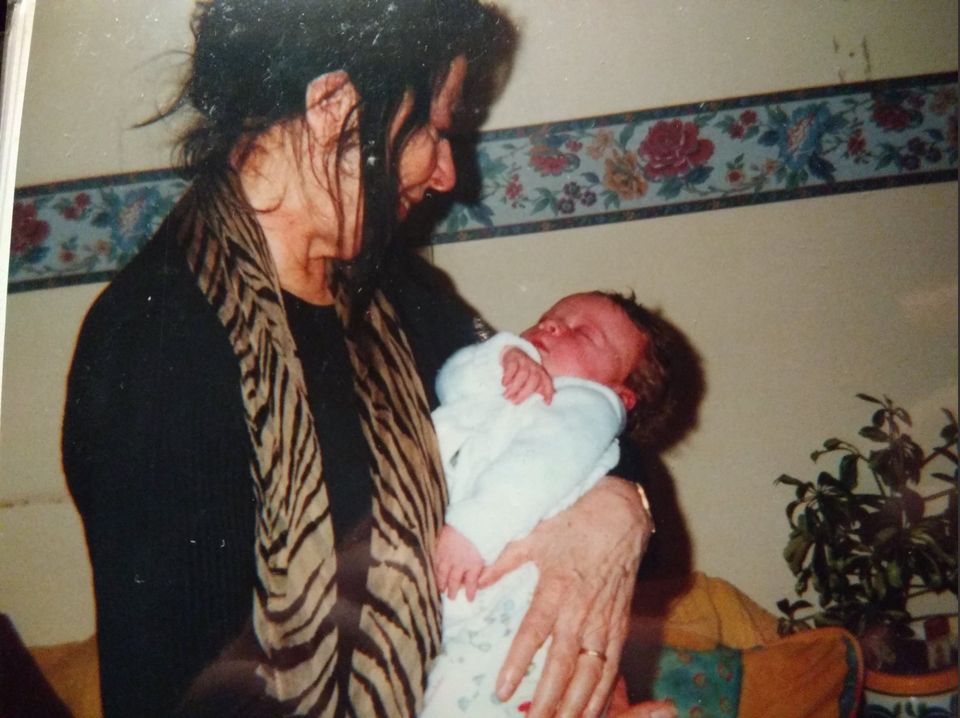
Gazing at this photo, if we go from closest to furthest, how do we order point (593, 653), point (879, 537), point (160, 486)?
point (160, 486) < point (593, 653) < point (879, 537)

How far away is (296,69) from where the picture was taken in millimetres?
728

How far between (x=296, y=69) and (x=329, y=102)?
4 cm

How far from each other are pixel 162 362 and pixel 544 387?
35 cm

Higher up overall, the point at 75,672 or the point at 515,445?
the point at 515,445

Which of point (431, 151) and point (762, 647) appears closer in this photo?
point (431, 151)

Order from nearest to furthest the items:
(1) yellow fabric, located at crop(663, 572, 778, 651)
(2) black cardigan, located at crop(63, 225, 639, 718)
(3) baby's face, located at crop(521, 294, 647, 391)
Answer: (2) black cardigan, located at crop(63, 225, 639, 718)
(3) baby's face, located at crop(521, 294, 647, 391)
(1) yellow fabric, located at crop(663, 572, 778, 651)

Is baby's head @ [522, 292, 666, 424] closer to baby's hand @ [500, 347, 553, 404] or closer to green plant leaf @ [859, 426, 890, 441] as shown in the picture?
baby's hand @ [500, 347, 553, 404]

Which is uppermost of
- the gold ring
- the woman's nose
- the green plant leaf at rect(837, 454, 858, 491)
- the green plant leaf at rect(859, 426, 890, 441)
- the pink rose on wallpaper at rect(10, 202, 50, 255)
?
the woman's nose

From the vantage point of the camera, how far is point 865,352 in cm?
86

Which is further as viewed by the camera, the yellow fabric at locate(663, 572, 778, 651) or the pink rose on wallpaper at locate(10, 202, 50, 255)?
the yellow fabric at locate(663, 572, 778, 651)

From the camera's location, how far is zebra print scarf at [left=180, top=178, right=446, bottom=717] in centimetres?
59

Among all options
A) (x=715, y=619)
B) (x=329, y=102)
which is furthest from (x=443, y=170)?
(x=715, y=619)

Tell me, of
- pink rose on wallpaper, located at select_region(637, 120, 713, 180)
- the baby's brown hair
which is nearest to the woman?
the baby's brown hair

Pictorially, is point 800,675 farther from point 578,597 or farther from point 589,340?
point 589,340
